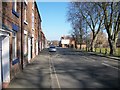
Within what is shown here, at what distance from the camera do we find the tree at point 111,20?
3991 cm

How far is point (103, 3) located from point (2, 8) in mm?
32446

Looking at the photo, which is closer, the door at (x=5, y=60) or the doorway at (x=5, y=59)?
the doorway at (x=5, y=59)

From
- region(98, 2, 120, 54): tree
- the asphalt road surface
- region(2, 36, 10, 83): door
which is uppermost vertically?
region(98, 2, 120, 54): tree

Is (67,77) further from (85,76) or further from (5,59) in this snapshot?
(5,59)

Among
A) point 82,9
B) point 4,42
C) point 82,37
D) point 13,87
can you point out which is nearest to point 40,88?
point 13,87

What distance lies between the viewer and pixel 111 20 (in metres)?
40.4

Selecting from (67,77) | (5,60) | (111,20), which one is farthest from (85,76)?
(111,20)

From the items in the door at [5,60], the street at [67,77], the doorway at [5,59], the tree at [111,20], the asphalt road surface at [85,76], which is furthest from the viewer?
the tree at [111,20]

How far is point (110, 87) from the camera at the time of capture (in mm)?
10156

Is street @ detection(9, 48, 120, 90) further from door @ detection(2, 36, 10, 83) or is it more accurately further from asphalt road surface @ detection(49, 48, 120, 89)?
door @ detection(2, 36, 10, 83)

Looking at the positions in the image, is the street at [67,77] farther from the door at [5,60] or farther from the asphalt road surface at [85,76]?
the door at [5,60]

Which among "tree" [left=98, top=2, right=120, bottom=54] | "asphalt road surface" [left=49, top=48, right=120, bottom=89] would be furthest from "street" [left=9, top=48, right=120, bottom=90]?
"tree" [left=98, top=2, right=120, bottom=54]

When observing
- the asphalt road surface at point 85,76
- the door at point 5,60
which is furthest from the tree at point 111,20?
the door at point 5,60

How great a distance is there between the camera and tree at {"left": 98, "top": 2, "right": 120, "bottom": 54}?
39.9 meters
